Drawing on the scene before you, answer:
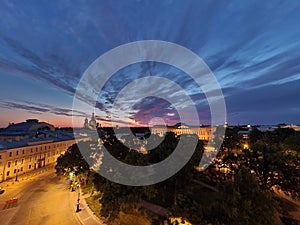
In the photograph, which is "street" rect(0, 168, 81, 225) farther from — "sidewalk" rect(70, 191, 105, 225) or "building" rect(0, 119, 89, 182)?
"building" rect(0, 119, 89, 182)

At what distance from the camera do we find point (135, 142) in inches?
1628

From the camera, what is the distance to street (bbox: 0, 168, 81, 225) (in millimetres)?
23791

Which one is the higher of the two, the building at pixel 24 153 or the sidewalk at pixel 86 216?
the building at pixel 24 153

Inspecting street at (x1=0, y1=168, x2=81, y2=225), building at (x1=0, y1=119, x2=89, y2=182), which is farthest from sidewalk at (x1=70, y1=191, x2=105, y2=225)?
building at (x1=0, y1=119, x2=89, y2=182)

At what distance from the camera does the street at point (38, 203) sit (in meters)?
23.8

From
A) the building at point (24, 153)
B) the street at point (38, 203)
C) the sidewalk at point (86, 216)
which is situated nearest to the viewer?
the sidewalk at point (86, 216)

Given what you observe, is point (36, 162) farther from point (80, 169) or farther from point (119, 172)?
point (119, 172)

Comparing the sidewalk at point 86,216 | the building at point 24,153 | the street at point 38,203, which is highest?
the building at point 24,153

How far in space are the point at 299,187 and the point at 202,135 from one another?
15229 cm

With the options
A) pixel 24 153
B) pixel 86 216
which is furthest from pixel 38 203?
pixel 24 153

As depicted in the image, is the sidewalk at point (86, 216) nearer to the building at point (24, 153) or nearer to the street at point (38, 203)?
the street at point (38, 203)

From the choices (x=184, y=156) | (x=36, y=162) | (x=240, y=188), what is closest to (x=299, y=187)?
(x=184, y=156)

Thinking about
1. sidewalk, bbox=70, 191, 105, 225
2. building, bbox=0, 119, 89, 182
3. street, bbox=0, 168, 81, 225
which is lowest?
sidewalk, bbox=70, 191, 105, 225

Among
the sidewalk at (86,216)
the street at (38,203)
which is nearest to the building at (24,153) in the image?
the street at (38,203)
